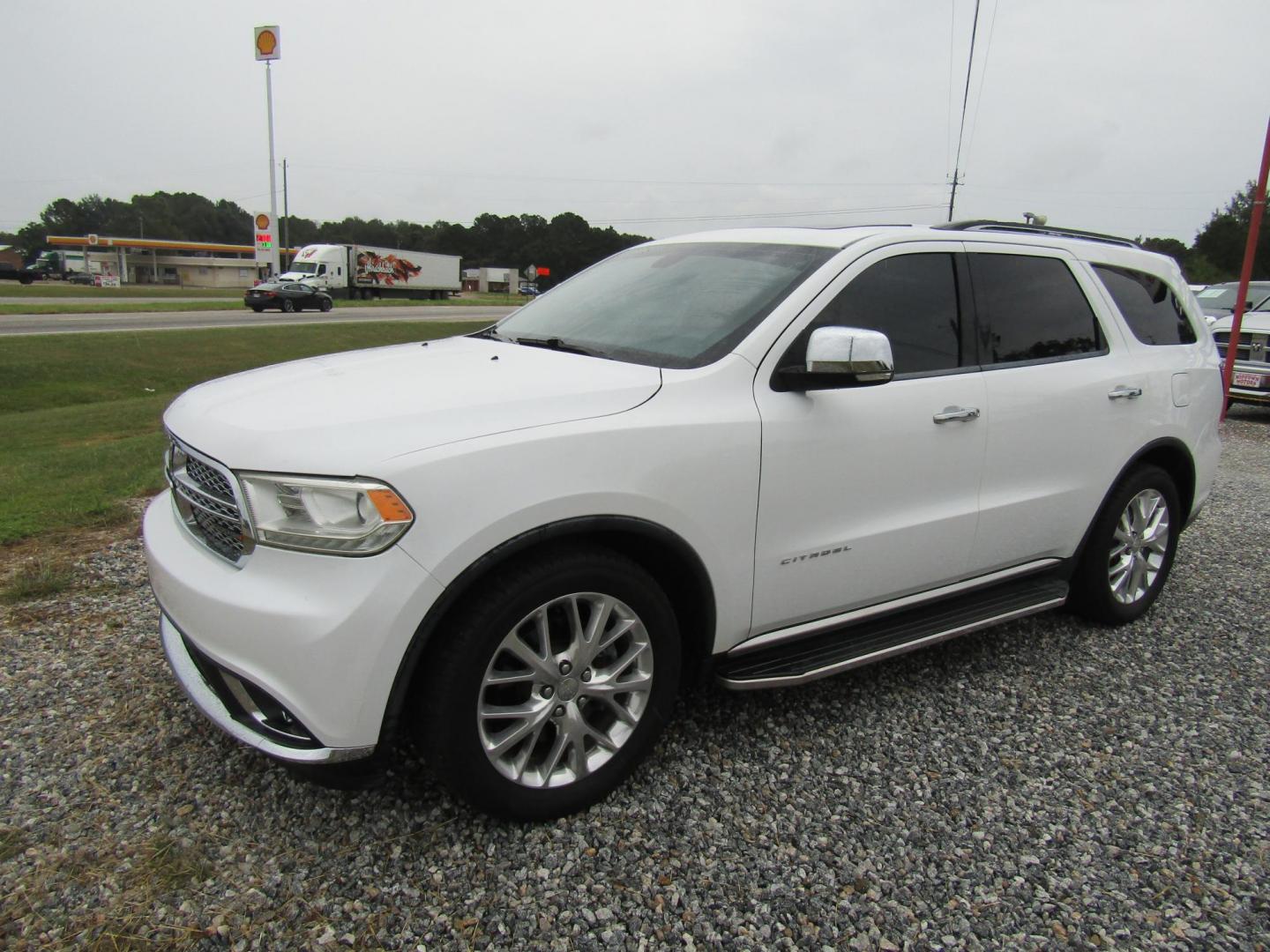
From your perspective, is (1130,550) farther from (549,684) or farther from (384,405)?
(384,405)

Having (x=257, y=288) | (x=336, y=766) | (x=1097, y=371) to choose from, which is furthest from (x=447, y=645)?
(x=257, y=288)

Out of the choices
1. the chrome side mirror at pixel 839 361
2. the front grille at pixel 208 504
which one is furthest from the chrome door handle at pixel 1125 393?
the front grille at pixel 208 504

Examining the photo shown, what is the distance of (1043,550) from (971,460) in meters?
0.76

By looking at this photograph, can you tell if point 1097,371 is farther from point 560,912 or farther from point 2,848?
point 2,848

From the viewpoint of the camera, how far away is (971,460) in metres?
3.18

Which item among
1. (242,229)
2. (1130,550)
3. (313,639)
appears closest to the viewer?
(313,639)

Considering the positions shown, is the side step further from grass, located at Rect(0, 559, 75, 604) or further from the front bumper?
grass, located at Rect(0, 559, 75, 604)

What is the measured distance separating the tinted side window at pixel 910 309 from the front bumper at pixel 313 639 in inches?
64.2

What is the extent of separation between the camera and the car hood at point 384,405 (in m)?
2.15

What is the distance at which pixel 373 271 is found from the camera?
49.6m

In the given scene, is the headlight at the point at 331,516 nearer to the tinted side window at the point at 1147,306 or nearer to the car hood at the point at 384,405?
the car hood at the point at 384,405

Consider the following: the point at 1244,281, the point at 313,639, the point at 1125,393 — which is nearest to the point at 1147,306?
the point at 1125,393

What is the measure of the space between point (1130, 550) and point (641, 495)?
287 centimetres

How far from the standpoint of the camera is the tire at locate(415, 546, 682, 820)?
2.19m
